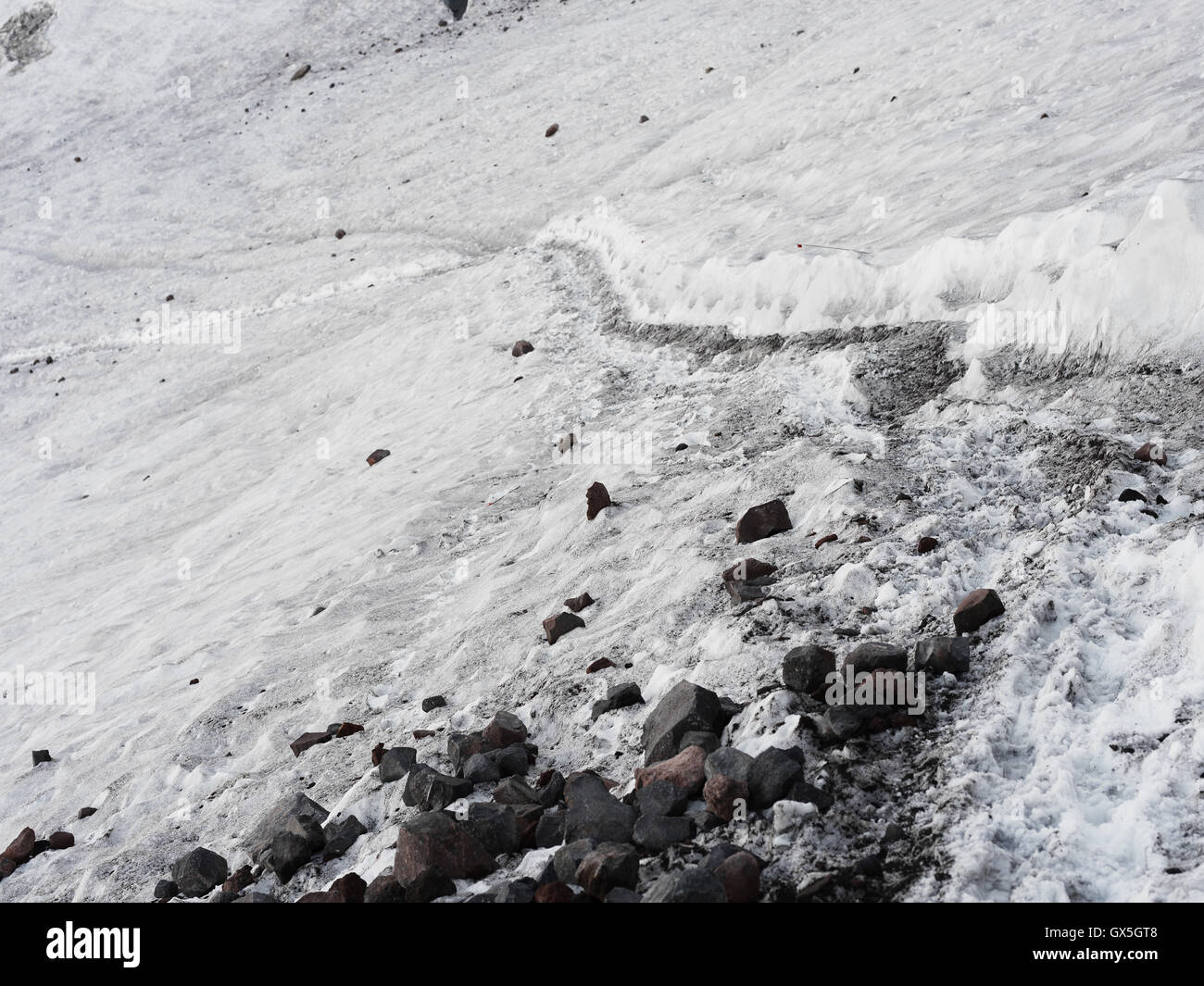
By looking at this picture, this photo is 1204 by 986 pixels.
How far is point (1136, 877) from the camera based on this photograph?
9.82ft

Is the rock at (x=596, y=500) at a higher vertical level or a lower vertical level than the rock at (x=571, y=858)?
lower

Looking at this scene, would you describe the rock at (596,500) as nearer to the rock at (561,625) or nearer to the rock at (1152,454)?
the rock at (561,625)

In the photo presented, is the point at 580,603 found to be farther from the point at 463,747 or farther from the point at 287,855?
the point at 287,855

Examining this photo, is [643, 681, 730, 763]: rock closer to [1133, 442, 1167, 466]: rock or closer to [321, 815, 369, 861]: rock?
[321, 815, 369, 861]: rock

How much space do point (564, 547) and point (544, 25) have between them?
26.5 metres

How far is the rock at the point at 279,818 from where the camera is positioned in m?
4.67

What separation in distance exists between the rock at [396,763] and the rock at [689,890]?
199 cm

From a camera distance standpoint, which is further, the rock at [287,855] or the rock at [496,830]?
the rock at [287,855]

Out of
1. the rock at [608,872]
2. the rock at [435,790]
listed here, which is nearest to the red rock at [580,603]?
the rock at [435,790]

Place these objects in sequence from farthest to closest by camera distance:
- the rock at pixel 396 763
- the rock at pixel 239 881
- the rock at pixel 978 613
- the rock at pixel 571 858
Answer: the rock at pixel 396 763, the rock at pixel 239 881, the rock at pixel 978 613, the rock at pixel 571 858

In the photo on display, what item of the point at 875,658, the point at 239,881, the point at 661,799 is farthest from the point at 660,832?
the point at 239,881

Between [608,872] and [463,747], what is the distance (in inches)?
63.8

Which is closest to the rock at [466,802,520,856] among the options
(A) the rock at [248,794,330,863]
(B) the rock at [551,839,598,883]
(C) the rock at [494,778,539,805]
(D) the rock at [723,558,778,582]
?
(C) the rock at [494,778,539,805]

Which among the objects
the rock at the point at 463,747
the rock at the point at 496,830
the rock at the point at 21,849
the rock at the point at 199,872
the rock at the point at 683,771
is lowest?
the rock at the point at 21,849
